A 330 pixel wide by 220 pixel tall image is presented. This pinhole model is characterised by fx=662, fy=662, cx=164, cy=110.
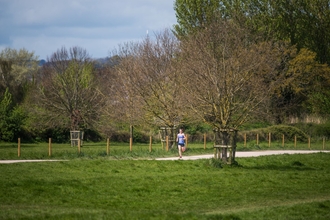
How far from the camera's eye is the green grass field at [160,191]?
18.3 metres

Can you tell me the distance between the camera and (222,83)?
1367 inches

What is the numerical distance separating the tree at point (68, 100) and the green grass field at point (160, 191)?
3378 centimetres

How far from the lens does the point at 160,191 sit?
78.8ft

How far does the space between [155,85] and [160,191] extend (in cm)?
2597

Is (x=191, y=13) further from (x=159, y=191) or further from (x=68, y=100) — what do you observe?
(x=159, y=191)

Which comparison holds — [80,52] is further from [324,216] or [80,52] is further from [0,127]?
[324,216]

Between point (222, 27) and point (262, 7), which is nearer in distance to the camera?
point (222, 27)

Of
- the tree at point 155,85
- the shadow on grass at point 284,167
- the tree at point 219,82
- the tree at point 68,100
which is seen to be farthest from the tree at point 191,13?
the shadow on grass at point 284,167

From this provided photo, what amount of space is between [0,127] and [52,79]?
9175 mm

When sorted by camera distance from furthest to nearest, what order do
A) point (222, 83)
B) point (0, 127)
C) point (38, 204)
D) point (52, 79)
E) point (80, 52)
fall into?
point (80, 52) < point (52, 79) < point (0, 127) < point (222, 83) < point (38, 204)

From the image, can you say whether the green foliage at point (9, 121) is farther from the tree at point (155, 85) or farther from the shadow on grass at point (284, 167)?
the shadow on grass at point (284, 167)

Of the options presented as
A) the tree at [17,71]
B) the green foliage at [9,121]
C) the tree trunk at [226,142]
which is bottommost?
the tree trunk at [226,142]

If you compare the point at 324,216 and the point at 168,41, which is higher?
the point at 168,41

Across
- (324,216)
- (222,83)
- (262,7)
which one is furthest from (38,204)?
(262,7)
